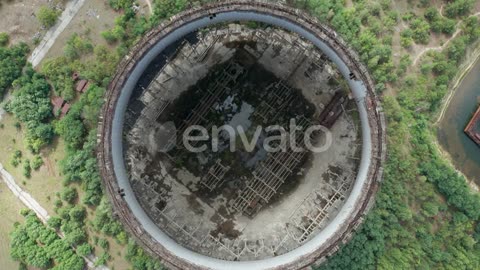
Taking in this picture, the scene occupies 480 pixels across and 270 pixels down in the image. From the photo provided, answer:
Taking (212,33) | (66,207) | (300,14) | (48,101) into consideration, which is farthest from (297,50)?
(66,207)

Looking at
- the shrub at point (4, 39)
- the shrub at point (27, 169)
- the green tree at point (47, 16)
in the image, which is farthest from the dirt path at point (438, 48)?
the shrub at point (4, 39)

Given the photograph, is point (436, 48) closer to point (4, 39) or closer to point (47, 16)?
point (47, 16)

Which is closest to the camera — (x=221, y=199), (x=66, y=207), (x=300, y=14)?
(x=300, y=14)

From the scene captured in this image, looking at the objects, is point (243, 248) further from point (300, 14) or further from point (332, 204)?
point (300, 14)

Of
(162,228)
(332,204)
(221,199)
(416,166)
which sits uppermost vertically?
(416,166)

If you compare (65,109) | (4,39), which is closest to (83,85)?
(65,109)

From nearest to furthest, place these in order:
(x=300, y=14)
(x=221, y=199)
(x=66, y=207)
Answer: (x=300, y=14)
(x=66, y=207)
(x=221, y=199)

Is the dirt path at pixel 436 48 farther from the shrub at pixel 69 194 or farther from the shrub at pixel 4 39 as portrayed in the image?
the shrub at pixel 4 39

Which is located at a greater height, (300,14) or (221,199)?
(300,14)
